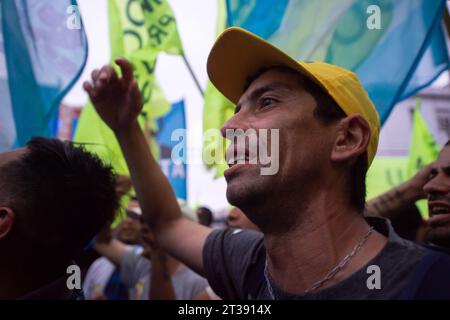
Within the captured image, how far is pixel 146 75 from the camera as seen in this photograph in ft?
11.5

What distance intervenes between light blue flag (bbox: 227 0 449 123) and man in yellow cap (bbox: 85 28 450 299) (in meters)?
1.23

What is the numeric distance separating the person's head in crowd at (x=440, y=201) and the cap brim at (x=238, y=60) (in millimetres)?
985

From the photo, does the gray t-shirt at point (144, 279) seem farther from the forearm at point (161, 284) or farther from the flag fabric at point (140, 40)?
the flag fabric at point (140, 40)

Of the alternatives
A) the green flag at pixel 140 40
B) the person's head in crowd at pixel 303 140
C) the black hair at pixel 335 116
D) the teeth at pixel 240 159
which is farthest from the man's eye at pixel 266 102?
the green flag at pixel 140 40

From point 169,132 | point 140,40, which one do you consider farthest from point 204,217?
point 140,40

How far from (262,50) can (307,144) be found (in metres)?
0.40

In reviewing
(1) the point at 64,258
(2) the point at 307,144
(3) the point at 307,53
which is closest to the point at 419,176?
(3) the point at 307,53

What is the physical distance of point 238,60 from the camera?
169 centimetres

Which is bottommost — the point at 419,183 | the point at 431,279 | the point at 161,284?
the point at 161,284

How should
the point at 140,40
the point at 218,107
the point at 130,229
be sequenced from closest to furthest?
the point at 218,107 < the point at 140,40 < the point at 130,229

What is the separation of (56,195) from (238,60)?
2.87 ft

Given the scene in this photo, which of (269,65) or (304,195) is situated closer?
(304,195)

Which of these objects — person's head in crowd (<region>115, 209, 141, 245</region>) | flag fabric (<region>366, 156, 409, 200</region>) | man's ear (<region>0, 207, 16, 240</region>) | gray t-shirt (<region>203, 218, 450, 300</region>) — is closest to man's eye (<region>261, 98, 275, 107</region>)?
gray t-shirt (<region>203, 218, 450, 300</region>)

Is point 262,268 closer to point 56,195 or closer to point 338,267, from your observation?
point 338,267
